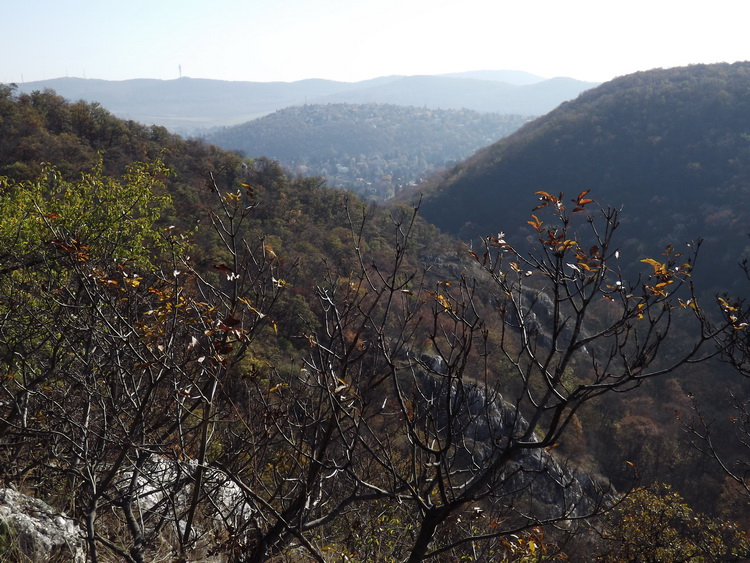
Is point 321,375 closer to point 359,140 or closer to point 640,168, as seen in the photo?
point 640,168

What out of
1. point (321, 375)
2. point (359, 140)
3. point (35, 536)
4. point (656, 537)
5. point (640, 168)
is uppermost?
point (359, 140)

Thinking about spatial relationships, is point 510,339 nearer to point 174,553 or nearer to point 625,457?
point 625,457

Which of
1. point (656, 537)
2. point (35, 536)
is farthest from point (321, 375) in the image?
point (656, 537)

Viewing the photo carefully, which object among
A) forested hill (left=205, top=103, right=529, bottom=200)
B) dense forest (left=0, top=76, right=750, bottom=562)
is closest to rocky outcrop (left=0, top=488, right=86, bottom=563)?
dense forest (left=0, top=76, right=750, bottom=562)

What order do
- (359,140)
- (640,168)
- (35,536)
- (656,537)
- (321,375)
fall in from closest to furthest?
(321,375) < (35,536) < (656,537) < (640,168) < (359,140)

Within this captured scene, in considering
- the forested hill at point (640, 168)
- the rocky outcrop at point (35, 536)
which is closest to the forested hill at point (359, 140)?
the forested hill at point (640, 168)
